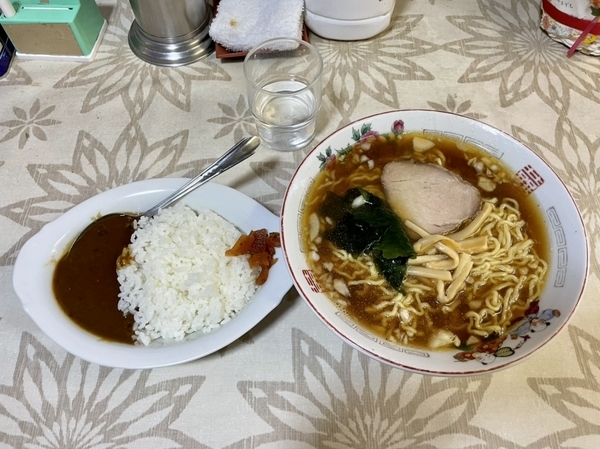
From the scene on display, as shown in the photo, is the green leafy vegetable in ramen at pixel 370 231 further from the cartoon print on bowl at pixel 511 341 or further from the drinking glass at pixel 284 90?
the drinking glass at pixel 284 90

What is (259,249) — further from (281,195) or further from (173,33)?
(173,33)

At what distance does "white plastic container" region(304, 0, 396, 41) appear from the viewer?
162 cm

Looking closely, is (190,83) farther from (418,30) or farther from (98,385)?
(98,385)

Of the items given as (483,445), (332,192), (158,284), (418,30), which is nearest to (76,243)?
(158,284)

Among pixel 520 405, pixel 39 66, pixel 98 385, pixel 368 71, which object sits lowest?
pixel 98 385

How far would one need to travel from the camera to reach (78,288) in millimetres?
1186

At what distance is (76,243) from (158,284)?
0.27 meters

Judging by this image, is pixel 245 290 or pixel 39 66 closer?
pixel 245 290

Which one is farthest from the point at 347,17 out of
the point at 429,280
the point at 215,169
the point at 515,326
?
the point at 515,326

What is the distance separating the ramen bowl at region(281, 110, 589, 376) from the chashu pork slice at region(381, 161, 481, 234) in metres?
0.10

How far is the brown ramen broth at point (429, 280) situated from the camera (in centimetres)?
109

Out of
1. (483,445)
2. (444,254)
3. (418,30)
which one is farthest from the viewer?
(418,30)

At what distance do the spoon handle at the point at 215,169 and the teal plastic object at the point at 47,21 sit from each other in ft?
2.57

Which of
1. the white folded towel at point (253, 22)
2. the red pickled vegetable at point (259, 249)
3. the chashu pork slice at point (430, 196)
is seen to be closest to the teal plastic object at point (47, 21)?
the white folded towel at point (253, 22)
